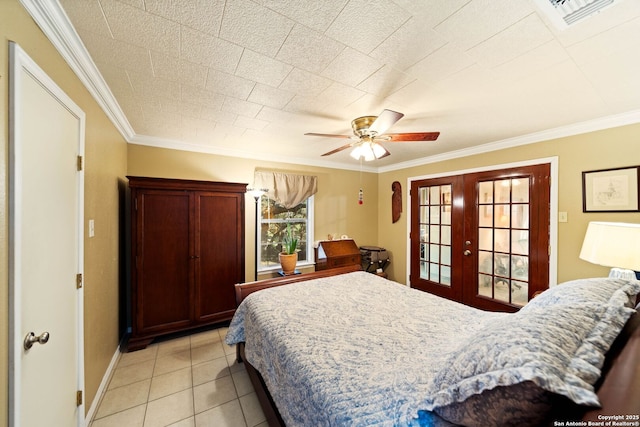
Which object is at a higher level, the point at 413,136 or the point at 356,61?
the point at 356,61

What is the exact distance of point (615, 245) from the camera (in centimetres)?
168

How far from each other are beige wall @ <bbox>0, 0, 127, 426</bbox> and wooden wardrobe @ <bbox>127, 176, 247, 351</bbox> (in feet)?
0.69

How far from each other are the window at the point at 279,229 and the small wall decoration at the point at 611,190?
337cm

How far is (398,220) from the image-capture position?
4438 mm

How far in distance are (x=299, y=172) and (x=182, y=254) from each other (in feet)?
7.01

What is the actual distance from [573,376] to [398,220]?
13.0ft

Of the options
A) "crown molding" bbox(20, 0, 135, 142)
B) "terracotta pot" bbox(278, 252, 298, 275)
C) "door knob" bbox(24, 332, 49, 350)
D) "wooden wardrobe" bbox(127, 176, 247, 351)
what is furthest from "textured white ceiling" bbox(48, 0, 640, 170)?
→ "terracotta pot" bbox(278, 252, 298, 275)

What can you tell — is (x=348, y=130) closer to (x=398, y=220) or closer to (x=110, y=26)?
(x=110, y=26)

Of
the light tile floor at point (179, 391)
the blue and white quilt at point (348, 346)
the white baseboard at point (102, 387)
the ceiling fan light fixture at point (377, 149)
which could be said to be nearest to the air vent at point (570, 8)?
the ceiling fan light fixture at point (377, 149)

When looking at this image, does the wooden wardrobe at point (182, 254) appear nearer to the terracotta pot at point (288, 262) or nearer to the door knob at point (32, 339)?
the terracotta pot at point (288, 262)

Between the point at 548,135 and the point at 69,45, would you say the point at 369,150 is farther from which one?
the point at 548,135

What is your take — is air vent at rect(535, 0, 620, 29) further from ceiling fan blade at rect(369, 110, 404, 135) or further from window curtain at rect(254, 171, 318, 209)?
window curtain at rect(254, 171, 318, 209)

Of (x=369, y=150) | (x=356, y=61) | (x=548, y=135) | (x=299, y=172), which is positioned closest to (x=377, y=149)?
(x=369, y=150)

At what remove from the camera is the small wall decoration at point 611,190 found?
217 cm
